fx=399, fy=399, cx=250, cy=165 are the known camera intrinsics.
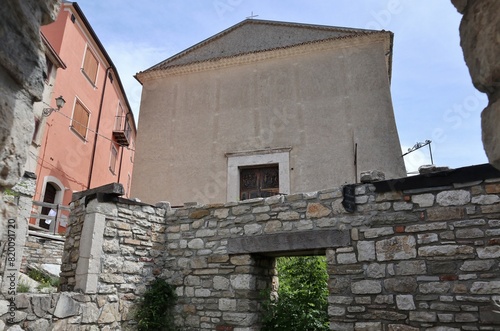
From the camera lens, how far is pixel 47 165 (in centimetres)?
1196

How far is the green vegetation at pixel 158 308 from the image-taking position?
5492 mm

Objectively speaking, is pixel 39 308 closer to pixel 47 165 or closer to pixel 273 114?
pixel 273 114

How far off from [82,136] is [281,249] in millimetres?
10734

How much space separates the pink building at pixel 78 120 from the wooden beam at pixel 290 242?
8.40 m

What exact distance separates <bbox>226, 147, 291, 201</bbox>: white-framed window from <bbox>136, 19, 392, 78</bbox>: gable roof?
9.58 feet

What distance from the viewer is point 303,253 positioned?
538 cm

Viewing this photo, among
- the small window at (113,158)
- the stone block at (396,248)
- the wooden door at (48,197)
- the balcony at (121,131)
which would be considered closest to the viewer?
the stone block at (396,248)

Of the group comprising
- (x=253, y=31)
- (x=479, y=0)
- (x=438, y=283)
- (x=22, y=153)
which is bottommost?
(x=438, y=283)

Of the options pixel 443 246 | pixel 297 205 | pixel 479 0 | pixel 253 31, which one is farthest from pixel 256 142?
pixel 479 0

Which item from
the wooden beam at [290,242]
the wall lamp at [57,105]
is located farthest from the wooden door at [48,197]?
the wooden beam at [290,242]

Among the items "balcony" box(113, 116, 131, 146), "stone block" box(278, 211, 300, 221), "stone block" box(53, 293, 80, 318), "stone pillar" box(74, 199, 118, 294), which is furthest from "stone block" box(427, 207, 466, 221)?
"balcony" box(113, 116, 131, 146)

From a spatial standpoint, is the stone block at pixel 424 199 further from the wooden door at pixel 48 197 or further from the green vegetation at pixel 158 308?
the wooden door at pixel 48 197

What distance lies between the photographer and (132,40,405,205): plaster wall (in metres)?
9.62

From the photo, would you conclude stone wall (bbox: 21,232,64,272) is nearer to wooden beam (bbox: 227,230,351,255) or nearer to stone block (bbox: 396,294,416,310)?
wooden beam (bbox: 227,230,351,255)
